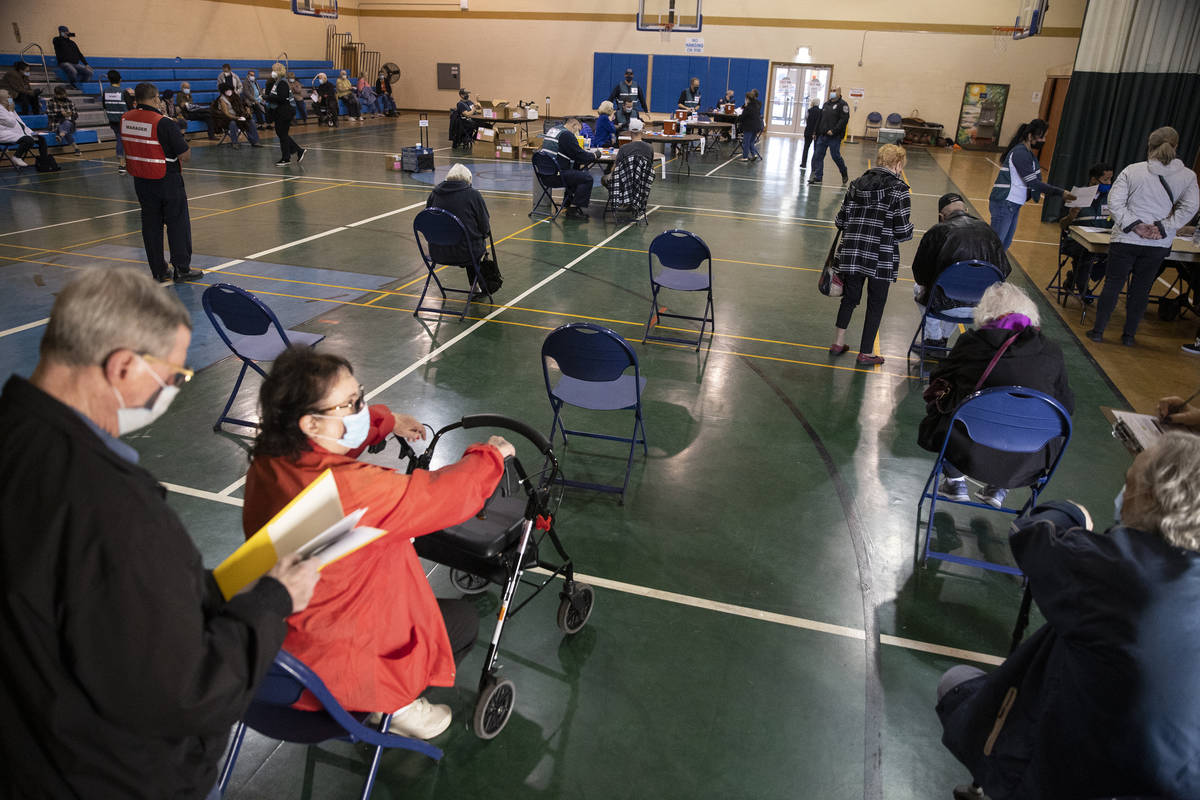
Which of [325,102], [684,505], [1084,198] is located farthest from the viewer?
[325,102]

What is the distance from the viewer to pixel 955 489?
4.26 meters

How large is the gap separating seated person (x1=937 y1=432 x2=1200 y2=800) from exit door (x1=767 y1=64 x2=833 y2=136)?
83.5 ft

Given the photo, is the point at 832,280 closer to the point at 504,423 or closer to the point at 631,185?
the point at 504,423

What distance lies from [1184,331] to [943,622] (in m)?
6.22

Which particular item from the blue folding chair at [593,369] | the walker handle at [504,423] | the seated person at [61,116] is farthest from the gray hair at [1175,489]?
the seated person at [61,116]

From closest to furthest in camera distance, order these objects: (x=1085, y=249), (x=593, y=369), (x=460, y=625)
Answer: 1. (x=460, y=625)
2. (x=593, y=369)
3. (x=1085, y=249)

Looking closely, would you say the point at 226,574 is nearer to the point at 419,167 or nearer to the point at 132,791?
the point at 132,791

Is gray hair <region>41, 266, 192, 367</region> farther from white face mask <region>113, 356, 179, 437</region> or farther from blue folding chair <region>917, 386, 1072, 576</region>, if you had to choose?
blue folding chair <region>917, 386, 1072, 576</region>

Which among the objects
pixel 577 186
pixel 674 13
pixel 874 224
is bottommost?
pixel 577 186

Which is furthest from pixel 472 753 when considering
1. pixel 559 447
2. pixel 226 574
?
pixel 559 447

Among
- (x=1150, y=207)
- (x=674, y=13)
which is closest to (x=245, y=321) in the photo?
(x=1150, y=207)

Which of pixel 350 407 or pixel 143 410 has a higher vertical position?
pixel 143 410

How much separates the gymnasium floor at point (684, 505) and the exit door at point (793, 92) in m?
16.9

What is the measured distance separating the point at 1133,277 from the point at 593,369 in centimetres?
576
